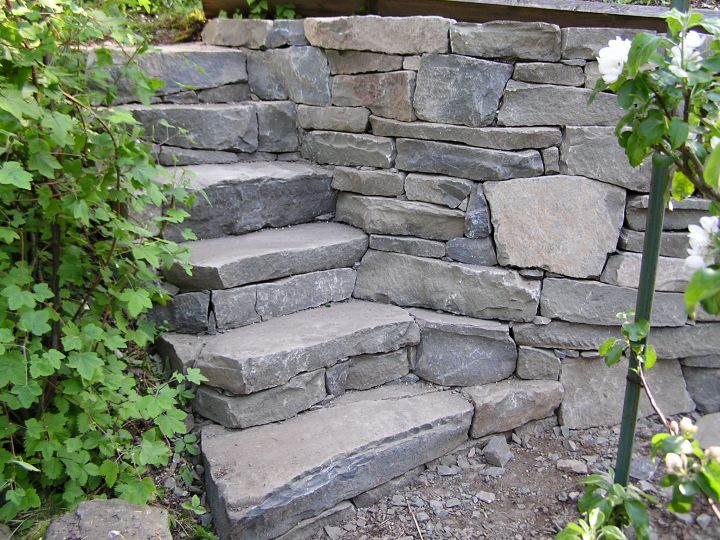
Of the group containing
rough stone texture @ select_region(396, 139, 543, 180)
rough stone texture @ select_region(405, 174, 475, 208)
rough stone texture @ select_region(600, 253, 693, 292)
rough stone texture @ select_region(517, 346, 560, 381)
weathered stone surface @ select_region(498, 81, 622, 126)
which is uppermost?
weathered stone surface @ select_region(498, 81, 622, 126)

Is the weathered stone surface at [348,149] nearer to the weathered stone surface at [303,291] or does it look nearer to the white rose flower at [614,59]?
the weathered stone surface at [303,291]

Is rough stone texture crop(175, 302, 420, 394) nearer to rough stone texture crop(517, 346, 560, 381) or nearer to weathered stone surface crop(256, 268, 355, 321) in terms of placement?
weathered stone surface crop(256, 268, 355, 321)

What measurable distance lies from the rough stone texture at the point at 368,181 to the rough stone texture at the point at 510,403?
0.97 meters

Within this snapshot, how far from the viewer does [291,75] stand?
11.2 ft

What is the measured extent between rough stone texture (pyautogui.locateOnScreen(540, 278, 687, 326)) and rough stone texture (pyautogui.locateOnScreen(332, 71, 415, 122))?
101cm

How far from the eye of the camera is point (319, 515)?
7.95 ft

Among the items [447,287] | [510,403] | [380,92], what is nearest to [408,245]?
[447,287]

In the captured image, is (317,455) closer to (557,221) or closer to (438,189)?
(438,189)

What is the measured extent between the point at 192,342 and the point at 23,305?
758 mm

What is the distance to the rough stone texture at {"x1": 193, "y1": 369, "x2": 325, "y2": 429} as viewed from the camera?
2.54 m

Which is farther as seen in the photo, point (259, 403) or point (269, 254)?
point (269, 254)

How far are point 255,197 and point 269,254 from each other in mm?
420

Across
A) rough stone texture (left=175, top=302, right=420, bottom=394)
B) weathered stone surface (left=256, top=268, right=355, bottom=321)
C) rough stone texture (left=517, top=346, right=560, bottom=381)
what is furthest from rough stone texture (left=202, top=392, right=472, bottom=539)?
weathered stone surface (left=256, top=268, right=355, bottom=321)

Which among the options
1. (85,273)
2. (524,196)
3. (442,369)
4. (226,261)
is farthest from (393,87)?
(85,273)
